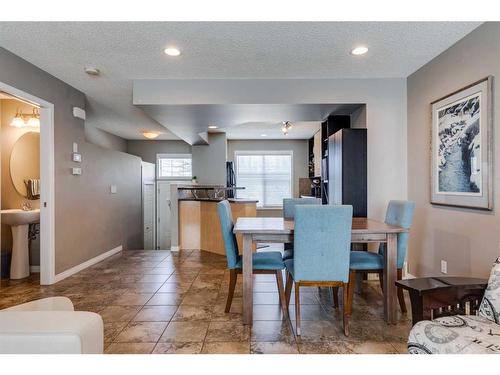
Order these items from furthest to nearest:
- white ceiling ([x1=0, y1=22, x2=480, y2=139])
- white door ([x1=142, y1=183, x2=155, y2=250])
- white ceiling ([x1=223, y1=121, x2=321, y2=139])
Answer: white door ([x1=142, y1=183, x2=155, y2=250])
white ceiling ([x1=223, y1=121, x2=321, y2=139])
white ceiling ([x1=0, y1=22, x2=480, y2=139])

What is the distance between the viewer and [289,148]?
8.06 metres

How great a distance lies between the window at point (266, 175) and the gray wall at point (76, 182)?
130 inches

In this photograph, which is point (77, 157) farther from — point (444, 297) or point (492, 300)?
point (492, 300)

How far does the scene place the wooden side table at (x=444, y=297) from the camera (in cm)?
163

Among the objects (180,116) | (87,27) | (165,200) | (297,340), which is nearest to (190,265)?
(180,116)

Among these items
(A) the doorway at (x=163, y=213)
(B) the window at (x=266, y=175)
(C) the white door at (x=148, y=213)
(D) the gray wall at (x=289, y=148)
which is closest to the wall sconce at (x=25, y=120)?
(C) the white door at (x=148, y=213)

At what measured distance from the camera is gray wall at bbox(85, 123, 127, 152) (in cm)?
639

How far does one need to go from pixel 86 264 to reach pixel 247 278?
2.99 meters

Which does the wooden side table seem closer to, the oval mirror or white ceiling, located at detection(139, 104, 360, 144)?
white ceiling, located at detection(139, 104, 360, 144)

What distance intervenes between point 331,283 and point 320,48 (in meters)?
2.12

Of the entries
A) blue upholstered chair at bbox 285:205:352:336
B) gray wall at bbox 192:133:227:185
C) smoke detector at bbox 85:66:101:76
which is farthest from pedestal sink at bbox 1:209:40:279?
gray wall at bbox 192:133:227:185

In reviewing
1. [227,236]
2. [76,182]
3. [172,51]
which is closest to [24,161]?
[76,182]

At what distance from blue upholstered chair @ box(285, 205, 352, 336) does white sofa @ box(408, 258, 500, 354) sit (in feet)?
2.39

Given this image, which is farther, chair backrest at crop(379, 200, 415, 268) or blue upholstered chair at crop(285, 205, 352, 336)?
chair backrest at crop(379, 200, 415, 268)
